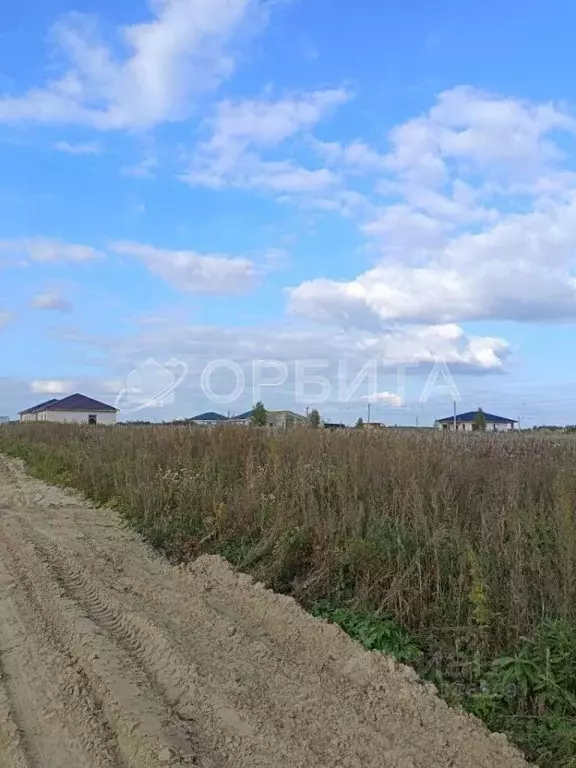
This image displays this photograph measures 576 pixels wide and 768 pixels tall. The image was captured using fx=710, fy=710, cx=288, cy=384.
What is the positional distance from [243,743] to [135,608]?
7.40 feet

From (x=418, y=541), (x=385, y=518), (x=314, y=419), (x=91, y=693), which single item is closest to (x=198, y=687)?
(x=91, y=693)

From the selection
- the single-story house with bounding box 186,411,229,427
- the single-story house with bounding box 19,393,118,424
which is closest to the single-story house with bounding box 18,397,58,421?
the single-story house with bounding box 19,393,118,424

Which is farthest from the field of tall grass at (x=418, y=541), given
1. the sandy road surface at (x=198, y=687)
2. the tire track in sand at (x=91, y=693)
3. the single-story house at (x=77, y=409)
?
the single-story house at (x=77, y=409)

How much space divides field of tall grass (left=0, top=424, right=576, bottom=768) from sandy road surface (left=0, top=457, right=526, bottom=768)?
1.01 feet

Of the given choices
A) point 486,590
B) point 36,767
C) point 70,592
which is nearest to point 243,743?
point 36,767

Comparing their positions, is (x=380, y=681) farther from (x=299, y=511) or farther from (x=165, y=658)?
(x=299, y=511)

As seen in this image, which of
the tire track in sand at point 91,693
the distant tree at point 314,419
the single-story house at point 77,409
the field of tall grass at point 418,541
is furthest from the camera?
the single-story house at point 77,409

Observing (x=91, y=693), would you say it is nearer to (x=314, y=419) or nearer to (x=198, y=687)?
(x=198, y=687)

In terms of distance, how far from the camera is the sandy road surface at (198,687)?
3.50 metres

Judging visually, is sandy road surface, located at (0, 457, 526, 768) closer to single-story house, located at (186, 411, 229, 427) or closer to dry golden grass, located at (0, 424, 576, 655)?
dry golden grass, located at (0, 424, 576, 655)

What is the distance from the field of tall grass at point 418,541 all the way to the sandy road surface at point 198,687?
309mm

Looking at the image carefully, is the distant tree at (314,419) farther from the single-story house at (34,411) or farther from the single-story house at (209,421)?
the single-story house at (34,411)

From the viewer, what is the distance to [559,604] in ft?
15.3

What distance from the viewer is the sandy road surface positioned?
350cm
